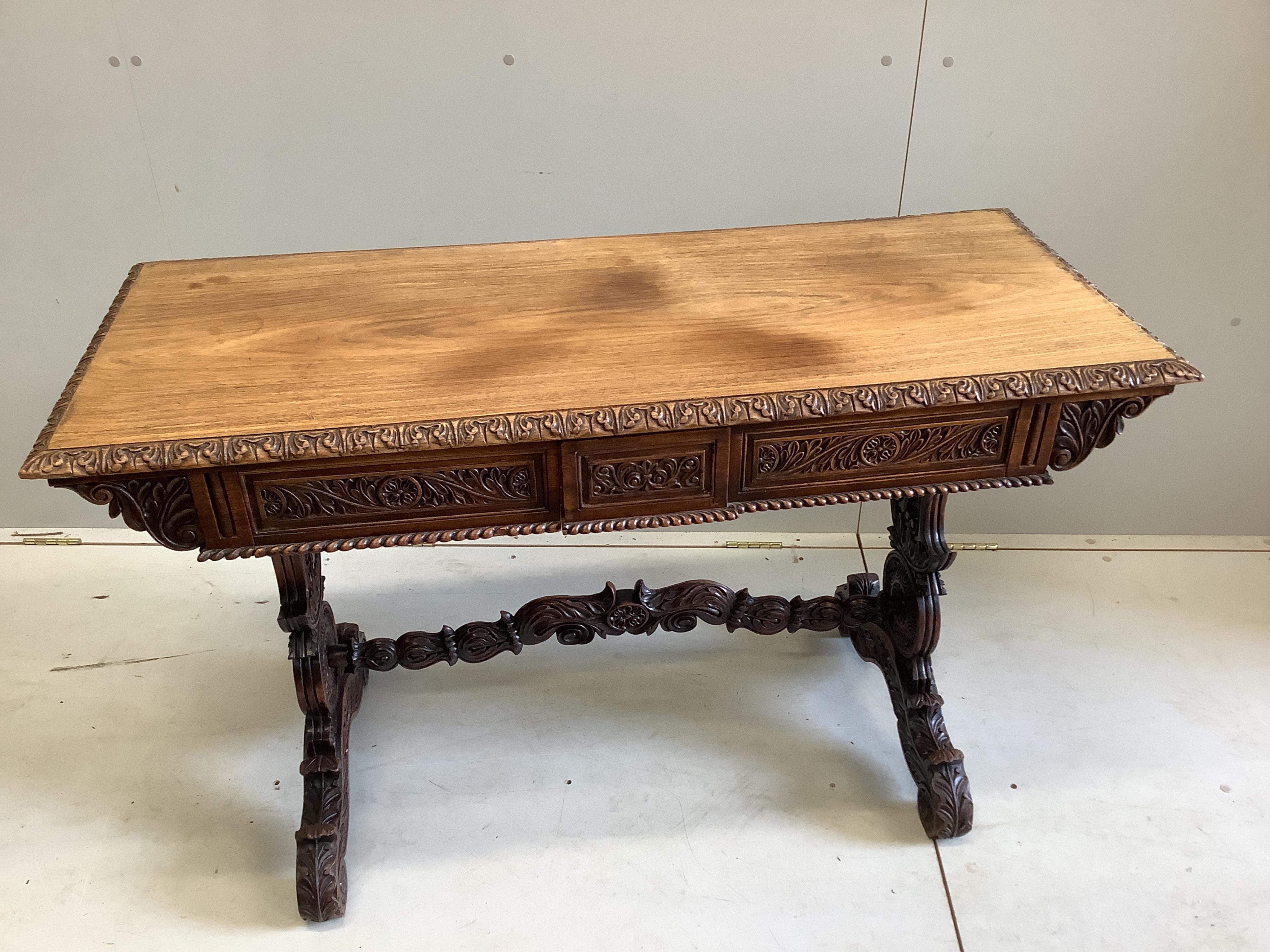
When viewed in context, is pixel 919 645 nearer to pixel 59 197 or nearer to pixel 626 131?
pixel 626 131

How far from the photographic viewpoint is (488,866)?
1869mm

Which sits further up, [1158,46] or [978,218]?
[1158,46]

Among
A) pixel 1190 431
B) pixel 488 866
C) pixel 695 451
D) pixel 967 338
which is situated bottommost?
pixel 488 866

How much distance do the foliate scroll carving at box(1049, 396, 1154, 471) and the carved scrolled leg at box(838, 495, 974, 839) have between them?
0.89 feet

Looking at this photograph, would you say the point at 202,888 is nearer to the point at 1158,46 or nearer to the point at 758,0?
the point at 758,0

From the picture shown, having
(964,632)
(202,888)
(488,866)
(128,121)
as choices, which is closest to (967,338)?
(964,632)

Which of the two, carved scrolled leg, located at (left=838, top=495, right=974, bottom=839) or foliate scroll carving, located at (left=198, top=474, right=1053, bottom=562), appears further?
carved scrolled leg, located at (left=838, top=495, right=974, bottom=839)

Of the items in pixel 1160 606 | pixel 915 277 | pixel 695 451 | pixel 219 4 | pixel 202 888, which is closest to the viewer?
pixel 695 451

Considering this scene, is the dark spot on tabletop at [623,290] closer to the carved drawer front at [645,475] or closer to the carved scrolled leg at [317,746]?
the carved drawer front at [645,475]

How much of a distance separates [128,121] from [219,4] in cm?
35

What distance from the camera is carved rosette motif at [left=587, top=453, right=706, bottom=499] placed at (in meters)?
1.45

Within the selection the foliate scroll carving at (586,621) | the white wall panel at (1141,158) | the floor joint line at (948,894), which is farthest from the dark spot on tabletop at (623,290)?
the floor joint line at (948,894)

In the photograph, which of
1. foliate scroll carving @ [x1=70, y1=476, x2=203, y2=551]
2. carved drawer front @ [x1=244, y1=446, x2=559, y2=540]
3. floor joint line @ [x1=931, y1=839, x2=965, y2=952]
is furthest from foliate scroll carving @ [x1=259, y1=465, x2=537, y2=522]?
floor joint line @ [x1=931, y1=839, x2=965, y2=952]

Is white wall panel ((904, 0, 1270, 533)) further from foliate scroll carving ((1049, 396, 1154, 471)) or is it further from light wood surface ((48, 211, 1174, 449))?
foliate scroll carving ((1049, 396, 1154, 471))
